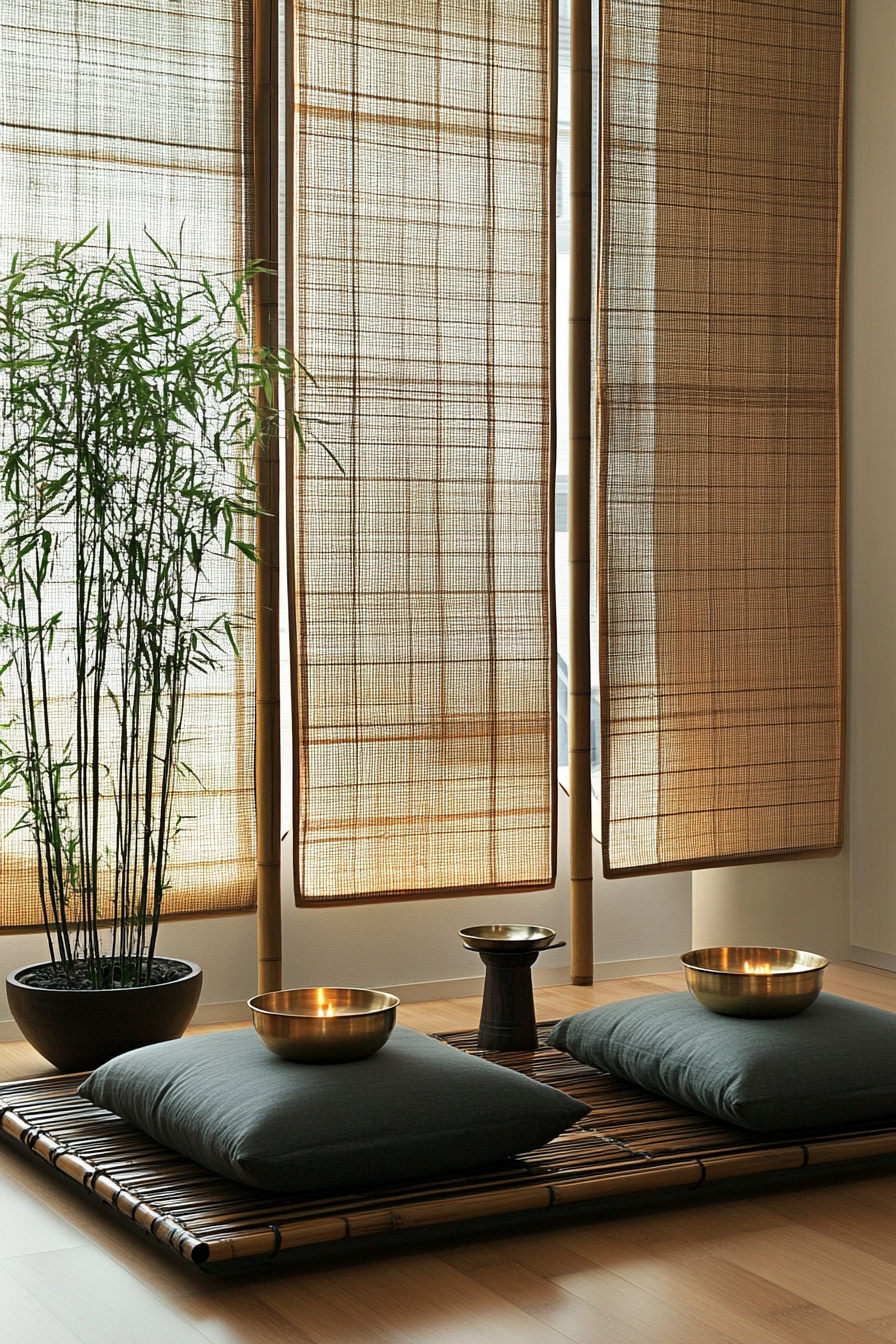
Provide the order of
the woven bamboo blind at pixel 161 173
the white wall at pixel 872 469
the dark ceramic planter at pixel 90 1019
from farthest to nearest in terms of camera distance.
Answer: the white wall at pixel 872 469, the woven bamboo blind at pixel 161 173, the dark ceramic planter at pixel 90 1019

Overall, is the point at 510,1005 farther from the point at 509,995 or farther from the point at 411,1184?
the point at 411,1184

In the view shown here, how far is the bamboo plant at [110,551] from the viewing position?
9.94ft

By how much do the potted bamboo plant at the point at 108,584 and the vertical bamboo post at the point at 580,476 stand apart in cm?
86

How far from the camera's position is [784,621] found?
4.12 meters

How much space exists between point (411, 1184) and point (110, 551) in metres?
1.41

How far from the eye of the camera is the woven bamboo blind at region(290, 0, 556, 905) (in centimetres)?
352

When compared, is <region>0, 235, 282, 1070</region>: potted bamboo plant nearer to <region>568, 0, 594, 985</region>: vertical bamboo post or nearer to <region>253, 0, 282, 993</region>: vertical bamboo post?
<region>253, 0, 282, 993</region>: vertical bamboo post

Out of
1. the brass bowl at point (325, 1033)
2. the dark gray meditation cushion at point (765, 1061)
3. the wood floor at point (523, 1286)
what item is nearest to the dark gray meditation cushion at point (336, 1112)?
the brass bowl at point (325, 1033)

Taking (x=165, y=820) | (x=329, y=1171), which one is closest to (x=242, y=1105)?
(x=329, y=1171)

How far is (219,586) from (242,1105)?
146 cm

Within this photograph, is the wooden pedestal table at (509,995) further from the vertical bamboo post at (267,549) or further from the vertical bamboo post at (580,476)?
the vertical bamboo post at (580,476)

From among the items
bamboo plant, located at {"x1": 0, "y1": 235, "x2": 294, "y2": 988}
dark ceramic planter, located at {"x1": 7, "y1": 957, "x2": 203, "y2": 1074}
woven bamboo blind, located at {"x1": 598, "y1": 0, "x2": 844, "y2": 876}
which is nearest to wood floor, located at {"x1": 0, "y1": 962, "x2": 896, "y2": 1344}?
dark ceramic planter, located at {"x1": 7, "y1": 957, "x2": 203, "y2": 1074}

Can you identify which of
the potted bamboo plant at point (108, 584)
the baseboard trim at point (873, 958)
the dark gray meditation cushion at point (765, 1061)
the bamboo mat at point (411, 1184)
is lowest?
the baseboard trim at point (873, 958)

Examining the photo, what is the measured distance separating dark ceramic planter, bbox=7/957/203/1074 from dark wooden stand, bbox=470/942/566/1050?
25.0 inches
